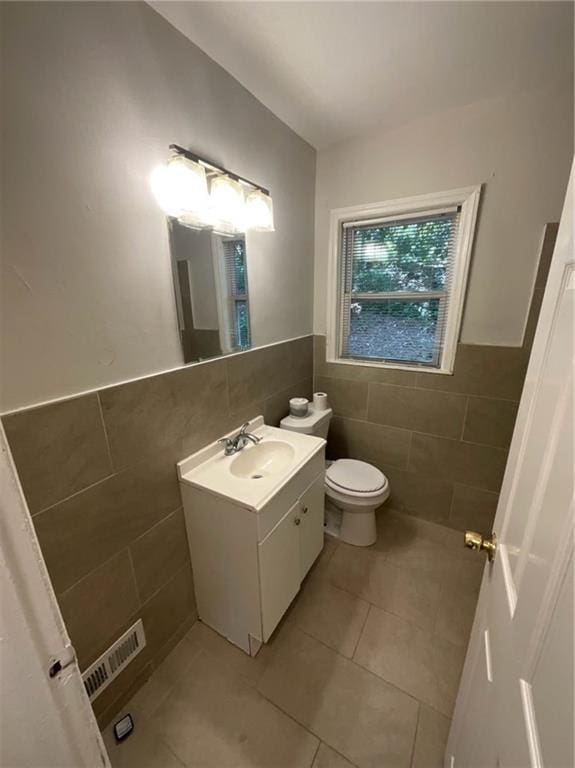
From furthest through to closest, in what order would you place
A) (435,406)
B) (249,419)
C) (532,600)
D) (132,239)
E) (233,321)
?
(435,406)
(249,419)
(233,321)
(132,239)
(532,600)

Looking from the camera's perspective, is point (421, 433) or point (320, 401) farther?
point (320, 401)

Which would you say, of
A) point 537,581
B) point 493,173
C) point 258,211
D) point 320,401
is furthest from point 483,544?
point 493,173

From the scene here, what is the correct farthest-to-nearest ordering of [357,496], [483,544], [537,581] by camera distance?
[357,496]
[483,544]
[537,581]

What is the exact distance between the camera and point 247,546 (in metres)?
1.14

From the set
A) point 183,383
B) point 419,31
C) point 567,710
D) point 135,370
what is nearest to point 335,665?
point 567,710

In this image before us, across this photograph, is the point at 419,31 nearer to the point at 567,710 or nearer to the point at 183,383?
the point at 183,383

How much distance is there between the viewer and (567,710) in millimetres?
340

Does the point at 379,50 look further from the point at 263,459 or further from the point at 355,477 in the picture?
the point at 355,477

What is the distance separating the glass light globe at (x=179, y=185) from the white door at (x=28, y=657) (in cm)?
94

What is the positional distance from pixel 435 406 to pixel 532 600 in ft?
4.84

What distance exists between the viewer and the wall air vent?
1.03 metres

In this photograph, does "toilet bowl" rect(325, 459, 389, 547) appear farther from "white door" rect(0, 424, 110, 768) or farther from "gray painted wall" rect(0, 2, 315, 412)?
"white door" rect(0, 424, 110, 768)

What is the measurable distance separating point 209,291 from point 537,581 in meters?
1.30

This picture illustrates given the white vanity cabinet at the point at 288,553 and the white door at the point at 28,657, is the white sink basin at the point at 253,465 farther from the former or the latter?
the white door at the point at 28,657
